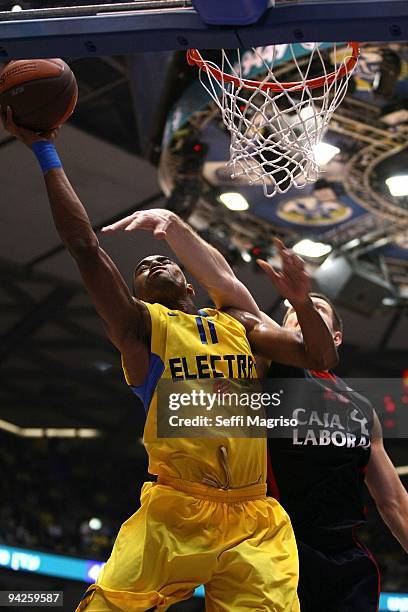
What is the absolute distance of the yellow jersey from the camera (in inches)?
120

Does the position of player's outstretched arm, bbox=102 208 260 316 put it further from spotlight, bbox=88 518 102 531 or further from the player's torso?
spotlight, bbox=88 518 102 531

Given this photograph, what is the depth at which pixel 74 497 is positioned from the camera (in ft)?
33.4

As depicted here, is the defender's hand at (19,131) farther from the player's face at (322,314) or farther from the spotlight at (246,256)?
the spotlight at (246,256)

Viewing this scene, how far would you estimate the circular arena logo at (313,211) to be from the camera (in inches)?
306

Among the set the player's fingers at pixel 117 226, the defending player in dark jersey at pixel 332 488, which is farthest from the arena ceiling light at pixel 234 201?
the player's fingers at pixel 117 226

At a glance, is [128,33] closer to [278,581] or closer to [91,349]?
[278,581]

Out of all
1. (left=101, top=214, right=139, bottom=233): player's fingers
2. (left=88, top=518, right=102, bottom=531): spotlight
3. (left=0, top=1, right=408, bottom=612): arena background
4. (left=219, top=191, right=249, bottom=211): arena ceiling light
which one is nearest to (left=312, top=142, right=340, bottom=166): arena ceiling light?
(left=0, top=1, right=408, bottom=612): arena background

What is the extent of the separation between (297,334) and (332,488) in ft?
2.41

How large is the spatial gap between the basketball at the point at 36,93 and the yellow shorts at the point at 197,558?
1.22m

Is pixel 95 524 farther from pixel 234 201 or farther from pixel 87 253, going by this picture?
pixel 87 253

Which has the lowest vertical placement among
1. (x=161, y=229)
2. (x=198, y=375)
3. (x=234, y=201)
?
(x=198, y=375)

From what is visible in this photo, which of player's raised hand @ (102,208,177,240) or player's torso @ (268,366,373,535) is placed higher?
player's raised hand @ (102,208,177,240)

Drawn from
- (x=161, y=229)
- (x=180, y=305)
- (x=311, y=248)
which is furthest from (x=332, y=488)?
(x=311, y=248)

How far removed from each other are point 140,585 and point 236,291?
1.16 metres
